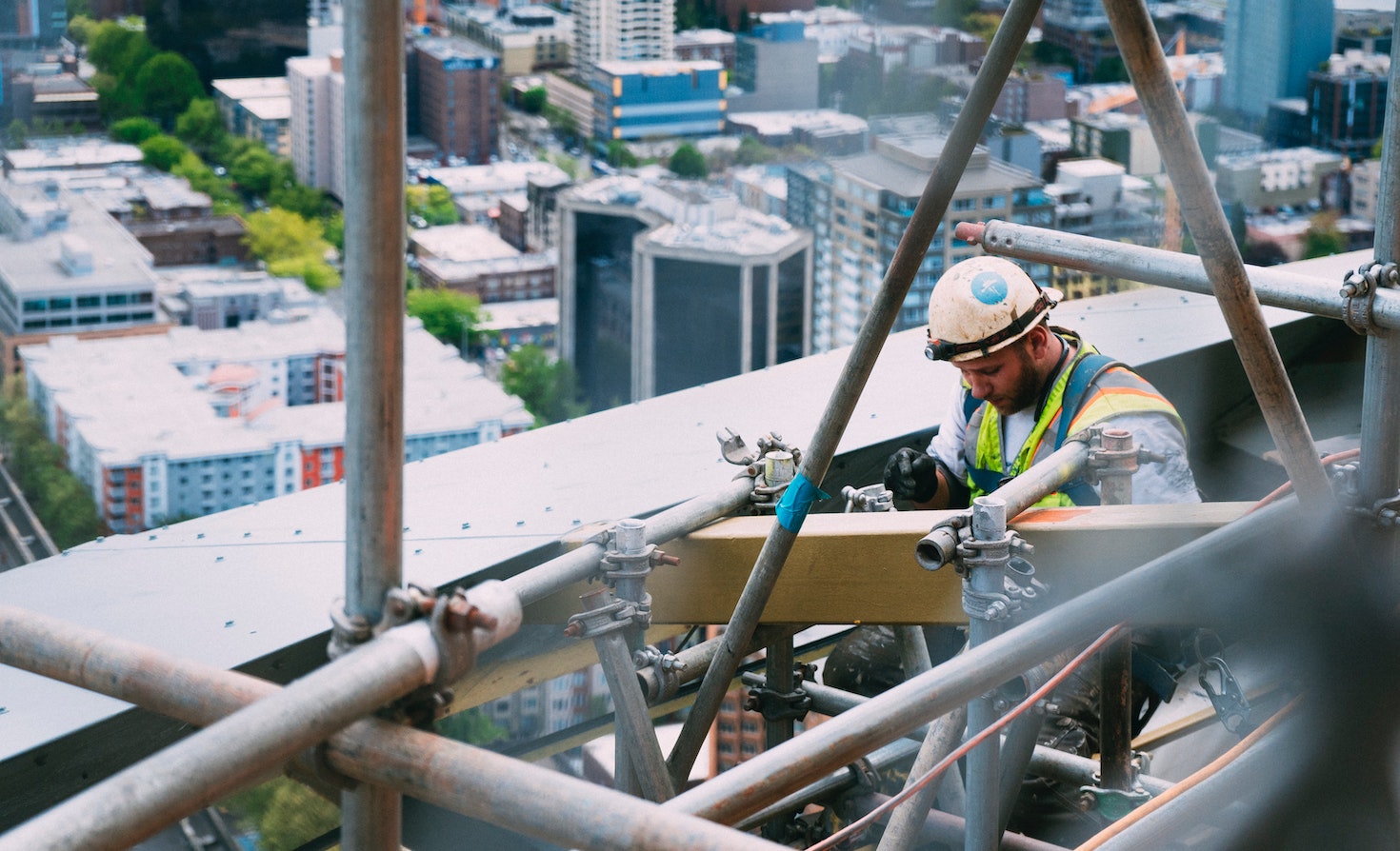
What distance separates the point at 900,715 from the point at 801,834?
4.07 feet

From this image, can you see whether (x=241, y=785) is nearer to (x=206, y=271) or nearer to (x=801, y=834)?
(x=801, y=834)

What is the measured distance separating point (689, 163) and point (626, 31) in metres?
4.46

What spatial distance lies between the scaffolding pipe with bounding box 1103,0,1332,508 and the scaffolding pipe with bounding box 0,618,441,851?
2.62 ft

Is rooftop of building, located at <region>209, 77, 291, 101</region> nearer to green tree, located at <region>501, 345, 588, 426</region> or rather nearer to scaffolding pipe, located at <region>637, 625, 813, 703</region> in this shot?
green tree, located at <region>501, 345, 588, 426</region>

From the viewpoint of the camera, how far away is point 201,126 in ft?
102

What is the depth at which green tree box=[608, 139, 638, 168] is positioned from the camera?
32.9m

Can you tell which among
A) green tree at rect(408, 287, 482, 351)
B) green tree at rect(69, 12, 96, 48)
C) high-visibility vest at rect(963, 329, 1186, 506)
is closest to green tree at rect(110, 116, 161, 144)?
green tree at rect(69, 12, 96, 48)

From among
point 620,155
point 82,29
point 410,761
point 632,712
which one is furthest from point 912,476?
point 620,155

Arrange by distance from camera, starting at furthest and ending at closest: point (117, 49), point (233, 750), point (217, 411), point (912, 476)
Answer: point (117, 49) < point (217, 411) < point (912, 476) < point (233, 750)

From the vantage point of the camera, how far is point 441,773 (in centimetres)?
114

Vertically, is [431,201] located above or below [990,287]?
below

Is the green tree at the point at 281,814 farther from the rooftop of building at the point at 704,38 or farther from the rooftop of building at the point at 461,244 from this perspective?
the rooftop of building at the point at 704,38

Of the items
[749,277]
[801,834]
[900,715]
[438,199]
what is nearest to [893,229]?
[749,277]

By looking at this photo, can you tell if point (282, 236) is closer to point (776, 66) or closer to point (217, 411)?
point (217, 411)
